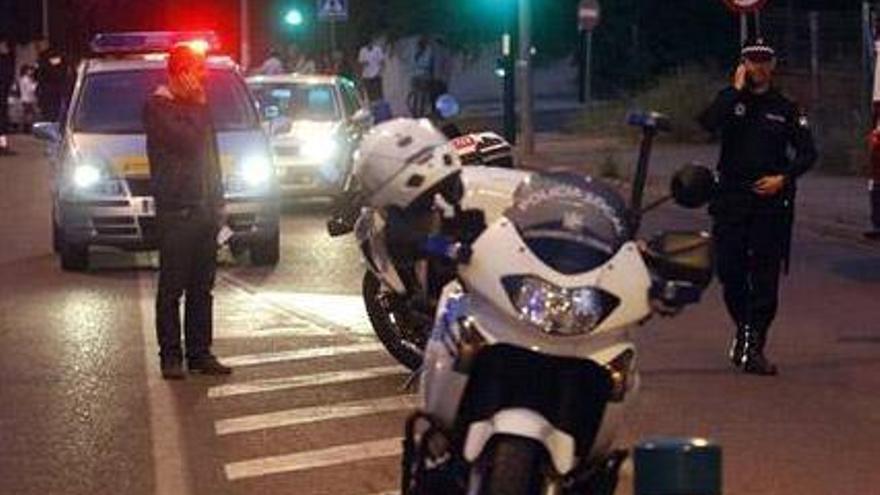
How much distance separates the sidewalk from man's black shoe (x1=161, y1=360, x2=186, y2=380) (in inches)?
107

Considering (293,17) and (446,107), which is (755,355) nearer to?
(446,107)

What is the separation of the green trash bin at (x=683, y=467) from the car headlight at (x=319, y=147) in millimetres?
17829

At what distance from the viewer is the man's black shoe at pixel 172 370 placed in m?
11.8

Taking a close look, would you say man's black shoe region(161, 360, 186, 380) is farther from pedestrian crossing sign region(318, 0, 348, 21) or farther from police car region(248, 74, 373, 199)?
pedestrian crossing sign region(318, 0, 348, 21)

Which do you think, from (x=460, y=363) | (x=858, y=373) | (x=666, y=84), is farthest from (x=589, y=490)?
(x=666, y=84)

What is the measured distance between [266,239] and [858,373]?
7040mm

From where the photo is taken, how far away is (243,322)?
14.2 m

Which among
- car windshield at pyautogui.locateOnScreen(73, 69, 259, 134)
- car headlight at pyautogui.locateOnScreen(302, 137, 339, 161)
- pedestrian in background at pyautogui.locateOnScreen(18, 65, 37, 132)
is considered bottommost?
pedestrian in background at pyautogui.locateOnScreen(18, 65, 37, 132)

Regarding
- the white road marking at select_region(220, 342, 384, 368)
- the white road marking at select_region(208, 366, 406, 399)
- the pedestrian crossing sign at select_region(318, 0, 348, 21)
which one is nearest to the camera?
the white road marking at select_region(208, 366, 406, 399)

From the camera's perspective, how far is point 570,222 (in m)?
6.51

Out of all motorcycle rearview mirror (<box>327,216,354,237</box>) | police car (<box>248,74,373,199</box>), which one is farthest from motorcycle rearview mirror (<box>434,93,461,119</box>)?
police car (<box>248,74,373,199</box>)

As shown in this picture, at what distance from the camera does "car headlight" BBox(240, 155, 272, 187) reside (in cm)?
1753

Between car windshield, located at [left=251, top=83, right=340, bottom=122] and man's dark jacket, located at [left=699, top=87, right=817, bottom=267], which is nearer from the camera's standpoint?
man's dark jacket, located at [left=699, top=87, right=817, bottom=267]

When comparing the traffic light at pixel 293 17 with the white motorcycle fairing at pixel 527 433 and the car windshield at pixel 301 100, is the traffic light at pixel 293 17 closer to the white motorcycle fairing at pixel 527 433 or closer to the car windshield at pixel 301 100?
the car windshield at pixel 301 100
